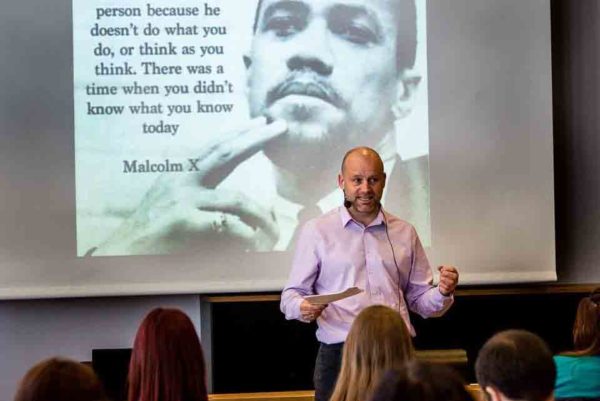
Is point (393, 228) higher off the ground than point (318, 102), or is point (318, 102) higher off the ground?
point (318, 102)

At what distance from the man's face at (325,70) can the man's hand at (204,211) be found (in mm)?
135

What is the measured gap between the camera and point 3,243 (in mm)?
4555

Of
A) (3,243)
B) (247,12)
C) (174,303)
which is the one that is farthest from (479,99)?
(3,243)

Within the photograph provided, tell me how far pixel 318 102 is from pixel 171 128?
29.0 inches

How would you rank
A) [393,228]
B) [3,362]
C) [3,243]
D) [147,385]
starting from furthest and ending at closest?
[3,362] < [3,243] < [393,228] < [147,385]

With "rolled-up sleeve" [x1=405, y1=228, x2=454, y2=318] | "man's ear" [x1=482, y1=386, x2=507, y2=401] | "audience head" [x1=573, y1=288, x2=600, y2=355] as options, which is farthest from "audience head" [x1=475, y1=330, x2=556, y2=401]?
"rolled-up sleeve" [x1=405, y1=228, x2=454, y2=318]

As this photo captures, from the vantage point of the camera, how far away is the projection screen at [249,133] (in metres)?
4.60

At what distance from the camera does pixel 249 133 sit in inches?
185

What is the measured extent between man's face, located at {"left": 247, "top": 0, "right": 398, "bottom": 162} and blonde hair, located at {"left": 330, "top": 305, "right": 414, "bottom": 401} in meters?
2.26

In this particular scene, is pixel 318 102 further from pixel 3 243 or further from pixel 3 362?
pixel 3 362

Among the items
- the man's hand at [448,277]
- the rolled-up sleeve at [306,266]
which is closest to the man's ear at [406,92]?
the rolled-up sleeve at [306,266]

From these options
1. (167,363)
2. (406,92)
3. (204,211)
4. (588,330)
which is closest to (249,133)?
(204,211)

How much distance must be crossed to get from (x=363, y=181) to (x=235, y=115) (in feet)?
4.16

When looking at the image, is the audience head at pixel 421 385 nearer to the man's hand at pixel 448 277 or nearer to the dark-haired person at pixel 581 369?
the dark-haired person at pixel 581 369
